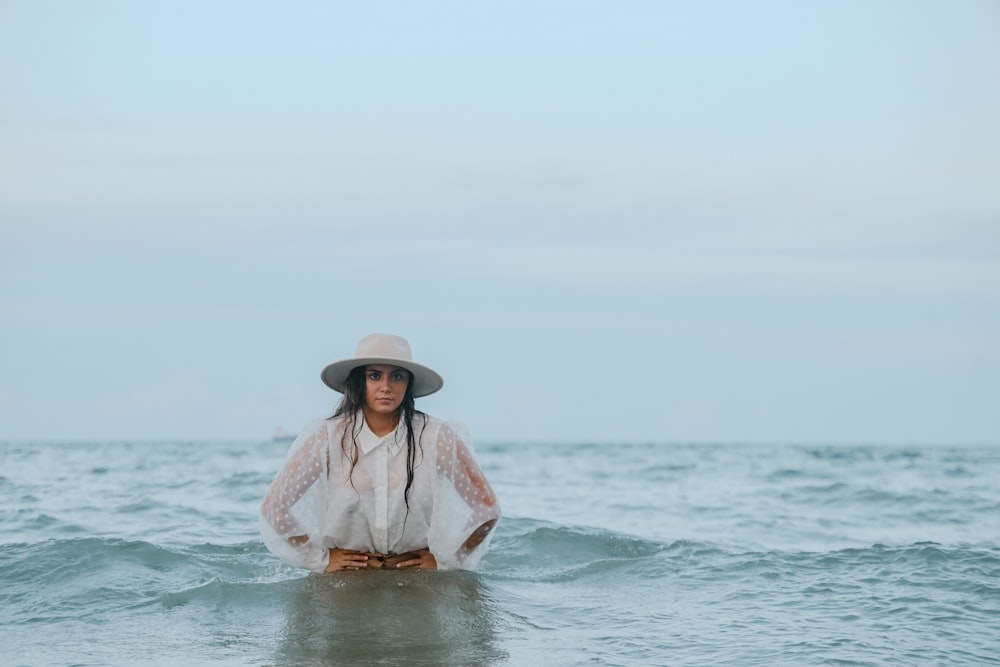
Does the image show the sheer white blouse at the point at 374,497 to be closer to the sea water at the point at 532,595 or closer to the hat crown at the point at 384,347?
the sea water at the point at 532,595

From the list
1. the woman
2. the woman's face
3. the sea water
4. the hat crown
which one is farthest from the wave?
the hat crown

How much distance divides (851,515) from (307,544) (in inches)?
363

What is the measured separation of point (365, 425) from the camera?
659 centimetres

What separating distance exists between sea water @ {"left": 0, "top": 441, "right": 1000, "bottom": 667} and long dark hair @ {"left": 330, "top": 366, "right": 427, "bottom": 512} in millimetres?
799

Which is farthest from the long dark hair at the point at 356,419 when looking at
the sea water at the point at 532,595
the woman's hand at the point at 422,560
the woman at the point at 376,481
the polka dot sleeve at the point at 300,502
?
the sea water at the point at 532,595

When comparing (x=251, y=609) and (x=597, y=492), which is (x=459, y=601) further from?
(x=597, y=492)

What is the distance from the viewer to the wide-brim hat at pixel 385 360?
6312 millimetres

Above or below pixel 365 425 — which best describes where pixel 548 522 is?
below

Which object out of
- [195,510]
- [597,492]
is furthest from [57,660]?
[597,492]

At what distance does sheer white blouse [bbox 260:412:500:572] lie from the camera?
6.54m

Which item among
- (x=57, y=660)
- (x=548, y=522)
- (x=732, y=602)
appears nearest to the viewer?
(x=57, y=660)

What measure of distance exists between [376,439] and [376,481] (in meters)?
0.26

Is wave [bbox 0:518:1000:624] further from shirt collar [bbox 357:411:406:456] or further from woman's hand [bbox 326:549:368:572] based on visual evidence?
shirt collar [bbox 357:411:406:456]

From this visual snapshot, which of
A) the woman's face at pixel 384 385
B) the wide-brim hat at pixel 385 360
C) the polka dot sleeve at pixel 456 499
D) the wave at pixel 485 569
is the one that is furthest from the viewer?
the wave at pixel 485 569
